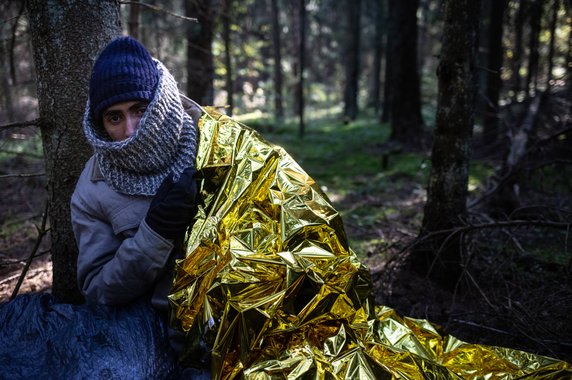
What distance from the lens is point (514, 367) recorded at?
6.00ft

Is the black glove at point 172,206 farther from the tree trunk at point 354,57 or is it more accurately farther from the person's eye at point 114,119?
the tree trunk at point 354,57

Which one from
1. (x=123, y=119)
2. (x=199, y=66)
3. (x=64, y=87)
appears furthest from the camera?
(x=199, y=66)

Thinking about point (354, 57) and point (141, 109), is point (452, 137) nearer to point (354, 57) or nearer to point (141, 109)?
point (141, 109)

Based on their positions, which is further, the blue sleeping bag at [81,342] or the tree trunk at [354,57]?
the tree trunk at [354,57]

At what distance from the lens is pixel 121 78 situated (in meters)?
1.89

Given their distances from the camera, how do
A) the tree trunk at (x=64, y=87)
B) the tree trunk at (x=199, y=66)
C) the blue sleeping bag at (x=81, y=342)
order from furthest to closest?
the tree trunk at (x=199, y=66) < the tree trunk at (x=64, y=87) < the blue sleeping bag at (x=81, y=342)

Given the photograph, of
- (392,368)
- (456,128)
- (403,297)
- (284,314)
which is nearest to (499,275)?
(403,297)

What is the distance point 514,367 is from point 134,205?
192cm

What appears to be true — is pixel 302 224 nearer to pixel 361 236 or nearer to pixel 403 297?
pixel 403 297

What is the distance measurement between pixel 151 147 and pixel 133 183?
0.21 m

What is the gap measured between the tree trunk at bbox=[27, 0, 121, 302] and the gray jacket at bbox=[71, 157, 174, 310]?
544 millimetres

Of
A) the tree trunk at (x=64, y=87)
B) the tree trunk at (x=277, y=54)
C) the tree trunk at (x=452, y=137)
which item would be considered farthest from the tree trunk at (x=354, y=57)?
the tree trunk at (x=64, y=87)

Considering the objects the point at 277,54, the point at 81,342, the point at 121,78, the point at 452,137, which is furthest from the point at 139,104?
the point at 277,54

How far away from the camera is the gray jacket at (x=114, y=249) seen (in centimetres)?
189
